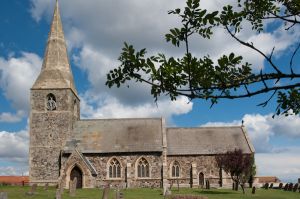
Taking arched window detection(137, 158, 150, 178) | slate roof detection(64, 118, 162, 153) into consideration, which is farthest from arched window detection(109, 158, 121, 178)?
arched window detection(137, 158, 150, 178)

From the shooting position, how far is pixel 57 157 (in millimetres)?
41000

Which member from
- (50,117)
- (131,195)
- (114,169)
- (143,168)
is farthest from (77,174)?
(131,195)

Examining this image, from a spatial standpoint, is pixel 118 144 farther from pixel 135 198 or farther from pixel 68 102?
pixel 135 198

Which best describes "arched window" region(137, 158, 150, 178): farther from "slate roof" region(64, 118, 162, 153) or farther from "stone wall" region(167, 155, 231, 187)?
"stone wall" region(167, 155, 231, 187)

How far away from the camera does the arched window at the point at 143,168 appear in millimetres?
41219

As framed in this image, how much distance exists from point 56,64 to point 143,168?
14785 millimetres

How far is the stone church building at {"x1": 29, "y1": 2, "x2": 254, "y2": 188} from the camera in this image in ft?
134

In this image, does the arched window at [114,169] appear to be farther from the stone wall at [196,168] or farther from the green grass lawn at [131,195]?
the green grass lawn at [131,195]

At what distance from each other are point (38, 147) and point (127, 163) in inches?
361

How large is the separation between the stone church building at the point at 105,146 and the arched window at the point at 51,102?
0.04 meters

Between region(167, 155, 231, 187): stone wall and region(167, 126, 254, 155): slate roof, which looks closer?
region(167, 155, 231, 187): stone wall

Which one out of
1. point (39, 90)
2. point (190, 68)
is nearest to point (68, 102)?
point (39, 90)

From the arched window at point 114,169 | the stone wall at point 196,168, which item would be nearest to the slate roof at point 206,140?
the stone wall at point 196,168

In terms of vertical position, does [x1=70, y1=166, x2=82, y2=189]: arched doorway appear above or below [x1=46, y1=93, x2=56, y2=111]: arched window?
below
